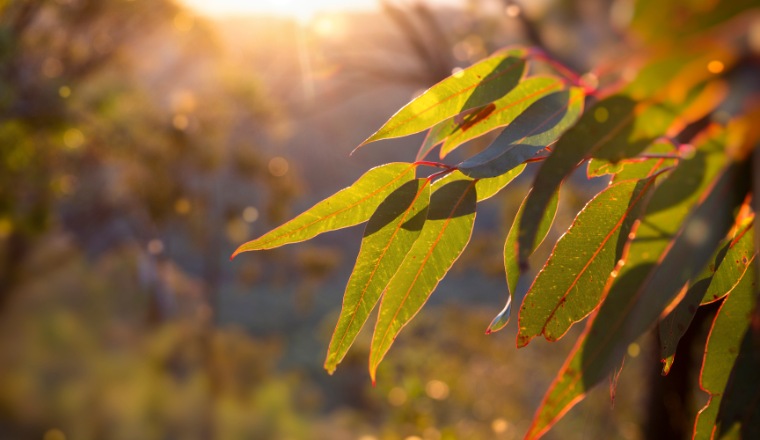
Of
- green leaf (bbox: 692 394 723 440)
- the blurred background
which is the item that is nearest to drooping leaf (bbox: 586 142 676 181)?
green leaf (bbox: 692 394 723 440)

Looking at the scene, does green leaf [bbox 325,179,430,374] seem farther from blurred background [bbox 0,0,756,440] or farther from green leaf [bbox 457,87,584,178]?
blurred background [bbox 0,0,756,440]

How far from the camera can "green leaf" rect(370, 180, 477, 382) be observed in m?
0.42

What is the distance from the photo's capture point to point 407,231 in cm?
40

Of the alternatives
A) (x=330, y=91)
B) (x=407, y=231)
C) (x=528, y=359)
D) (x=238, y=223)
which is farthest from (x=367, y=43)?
(x=407, y=231)

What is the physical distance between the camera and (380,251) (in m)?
0.40

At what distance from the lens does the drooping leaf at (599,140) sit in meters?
0.24

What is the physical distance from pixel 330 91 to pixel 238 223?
1.72m

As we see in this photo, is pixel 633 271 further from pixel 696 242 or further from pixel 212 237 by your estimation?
pixel 212 237

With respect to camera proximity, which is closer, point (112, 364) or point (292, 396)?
point (112, 364)

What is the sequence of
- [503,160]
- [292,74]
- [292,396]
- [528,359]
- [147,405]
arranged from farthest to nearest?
[292,74] < [292,396] < [528,359] < [147,405] < [503,160]

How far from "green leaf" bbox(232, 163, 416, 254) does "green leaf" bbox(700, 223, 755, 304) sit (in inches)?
11.7

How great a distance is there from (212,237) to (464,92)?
496 centimetres

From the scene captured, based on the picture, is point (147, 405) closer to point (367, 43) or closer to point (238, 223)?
point (238, 223)

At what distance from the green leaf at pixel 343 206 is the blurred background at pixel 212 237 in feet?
2.91
